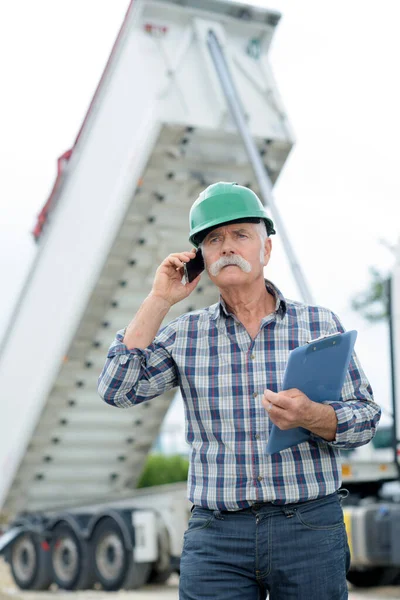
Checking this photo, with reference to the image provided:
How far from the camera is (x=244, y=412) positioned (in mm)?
2857

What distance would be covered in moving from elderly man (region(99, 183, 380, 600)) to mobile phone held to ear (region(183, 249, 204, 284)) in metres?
0.02

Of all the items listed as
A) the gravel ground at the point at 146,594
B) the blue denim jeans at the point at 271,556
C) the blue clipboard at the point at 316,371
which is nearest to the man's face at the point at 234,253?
the blue clipboard at the point at 316,371

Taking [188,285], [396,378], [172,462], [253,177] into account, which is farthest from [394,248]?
[172,462]

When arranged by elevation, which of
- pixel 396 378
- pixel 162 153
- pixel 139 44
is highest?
pixel 139 44

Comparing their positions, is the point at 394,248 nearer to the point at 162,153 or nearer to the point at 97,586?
the point at 162,153

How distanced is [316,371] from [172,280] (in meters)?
0.66

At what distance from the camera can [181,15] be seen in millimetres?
7949

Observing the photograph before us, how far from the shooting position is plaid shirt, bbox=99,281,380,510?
2805 mm

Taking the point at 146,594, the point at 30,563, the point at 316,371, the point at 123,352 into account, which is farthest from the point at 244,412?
the point at 30,563

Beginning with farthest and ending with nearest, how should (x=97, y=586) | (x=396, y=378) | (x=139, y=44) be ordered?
(x=97, y=586)
(x=139, y=44)
(x=396, y=378)

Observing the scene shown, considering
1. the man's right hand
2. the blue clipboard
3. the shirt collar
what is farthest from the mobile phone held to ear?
the blue clipboard

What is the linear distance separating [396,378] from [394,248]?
3.31 ft

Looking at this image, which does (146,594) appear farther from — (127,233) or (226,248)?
(226,248)

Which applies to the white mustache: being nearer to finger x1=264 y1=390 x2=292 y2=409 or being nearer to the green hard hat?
the green hard hat
